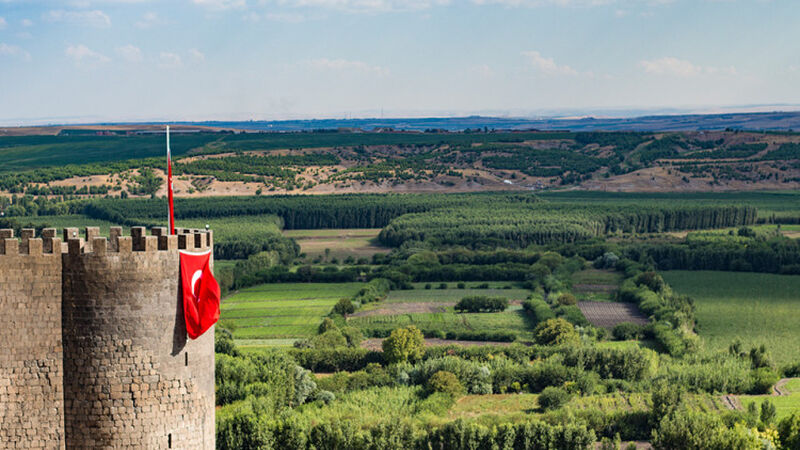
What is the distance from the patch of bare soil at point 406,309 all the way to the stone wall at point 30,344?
298 ft

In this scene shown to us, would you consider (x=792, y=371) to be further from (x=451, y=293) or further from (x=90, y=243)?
(x=90, y=243)

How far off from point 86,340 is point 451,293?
353 ft

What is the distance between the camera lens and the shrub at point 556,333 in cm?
10075

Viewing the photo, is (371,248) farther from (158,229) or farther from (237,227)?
(158,229)

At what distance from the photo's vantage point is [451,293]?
446ft

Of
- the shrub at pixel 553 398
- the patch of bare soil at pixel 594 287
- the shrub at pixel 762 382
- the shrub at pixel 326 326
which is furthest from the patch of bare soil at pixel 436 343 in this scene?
the patch of bare soil at pixel 594 287

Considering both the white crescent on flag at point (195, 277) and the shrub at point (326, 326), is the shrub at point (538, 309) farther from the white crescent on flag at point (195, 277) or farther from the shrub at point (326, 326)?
the white crescent on flag at point (195, 277)

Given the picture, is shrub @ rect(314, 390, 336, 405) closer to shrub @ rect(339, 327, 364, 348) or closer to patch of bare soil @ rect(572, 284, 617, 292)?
shrub @ rect(339, 327, 364, 348)

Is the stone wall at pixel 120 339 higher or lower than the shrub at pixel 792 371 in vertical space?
higher

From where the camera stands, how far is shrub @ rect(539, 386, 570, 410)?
254 feet

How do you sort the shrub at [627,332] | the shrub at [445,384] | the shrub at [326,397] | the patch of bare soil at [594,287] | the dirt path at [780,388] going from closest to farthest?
the shrub at [326,397] < the shrub at [445,384] < the dirt path at [780,388] < the shrub at [627,332] < the patch of bare soil at [594,287]

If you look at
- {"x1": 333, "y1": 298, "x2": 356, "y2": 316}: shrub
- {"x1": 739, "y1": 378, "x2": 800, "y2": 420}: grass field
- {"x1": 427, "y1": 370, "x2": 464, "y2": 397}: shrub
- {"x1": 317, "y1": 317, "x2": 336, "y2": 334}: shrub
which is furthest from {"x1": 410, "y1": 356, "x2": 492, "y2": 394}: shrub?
{"x1": 333, "y1": 298, "x2": 356, "y2": 316}: shrub

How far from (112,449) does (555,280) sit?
113165 millimetres

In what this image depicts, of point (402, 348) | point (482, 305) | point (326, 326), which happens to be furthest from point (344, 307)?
point (402, 348)
